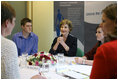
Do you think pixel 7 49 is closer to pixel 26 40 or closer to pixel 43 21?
pixel 26 40

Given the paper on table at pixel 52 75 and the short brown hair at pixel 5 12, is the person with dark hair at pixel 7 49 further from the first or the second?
the paper on table at pixel 52 75

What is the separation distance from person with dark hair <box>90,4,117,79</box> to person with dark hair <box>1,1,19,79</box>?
2.02 ft

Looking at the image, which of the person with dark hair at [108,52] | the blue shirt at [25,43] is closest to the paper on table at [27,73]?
the person with dark hair at [108,52]

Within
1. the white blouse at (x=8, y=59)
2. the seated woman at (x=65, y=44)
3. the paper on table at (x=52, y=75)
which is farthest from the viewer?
the seated woman at (x=65, y=44)

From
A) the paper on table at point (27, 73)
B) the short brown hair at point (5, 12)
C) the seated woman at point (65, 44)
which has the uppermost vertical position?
the short brown hair at point (5, 12)

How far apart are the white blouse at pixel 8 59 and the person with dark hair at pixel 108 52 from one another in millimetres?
613

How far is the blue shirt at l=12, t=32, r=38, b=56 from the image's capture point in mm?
3176

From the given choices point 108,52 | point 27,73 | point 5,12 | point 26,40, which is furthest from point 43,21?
point 108,52

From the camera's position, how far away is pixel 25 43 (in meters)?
3.24

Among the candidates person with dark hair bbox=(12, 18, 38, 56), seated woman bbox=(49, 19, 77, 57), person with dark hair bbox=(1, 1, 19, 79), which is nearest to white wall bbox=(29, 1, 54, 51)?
person with dark hair bbox=(12, 18, 38, 56)

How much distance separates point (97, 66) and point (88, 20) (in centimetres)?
318

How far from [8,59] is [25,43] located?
2.11 metres

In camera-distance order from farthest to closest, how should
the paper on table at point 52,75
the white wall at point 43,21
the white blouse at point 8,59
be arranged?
the white wall at point 43,21, the paper on table at point 52,75, the white blouse at point 8,59

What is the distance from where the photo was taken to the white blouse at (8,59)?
1.14 m
